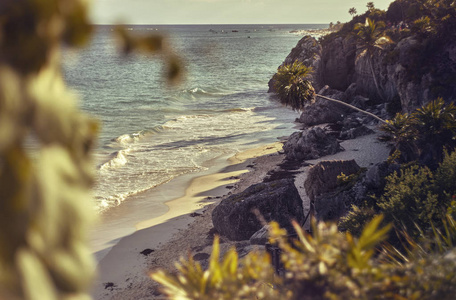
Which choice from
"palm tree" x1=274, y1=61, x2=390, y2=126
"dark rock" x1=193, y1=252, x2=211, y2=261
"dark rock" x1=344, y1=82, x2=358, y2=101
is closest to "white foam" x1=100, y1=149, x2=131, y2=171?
"palm tree" x1=274, y1=61, x2=390, y2=126

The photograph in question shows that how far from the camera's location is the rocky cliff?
23.5 meters

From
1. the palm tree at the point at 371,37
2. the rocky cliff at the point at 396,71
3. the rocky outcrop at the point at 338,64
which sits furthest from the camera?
the rocky outcrop at the point at 338,64

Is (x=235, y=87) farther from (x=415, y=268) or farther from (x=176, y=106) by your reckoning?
(x=415, y=268)

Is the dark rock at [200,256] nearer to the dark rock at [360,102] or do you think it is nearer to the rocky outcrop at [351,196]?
the rocky outcrop at [351,196]

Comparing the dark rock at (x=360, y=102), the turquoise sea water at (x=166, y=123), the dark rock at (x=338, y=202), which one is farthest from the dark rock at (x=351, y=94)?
the dark rock at (x=338, y=202)

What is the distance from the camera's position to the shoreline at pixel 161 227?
43.8 ft

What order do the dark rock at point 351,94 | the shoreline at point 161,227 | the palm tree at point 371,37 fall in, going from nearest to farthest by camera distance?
the shoreline at point 161,227, the palm tree at point 371,37, the dark rock at point 351,94

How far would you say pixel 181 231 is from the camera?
53.5ft

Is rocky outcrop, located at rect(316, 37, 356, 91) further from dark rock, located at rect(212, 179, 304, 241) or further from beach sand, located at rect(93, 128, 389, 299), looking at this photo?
dark rock, located at rect(212, 179, 304, 241)

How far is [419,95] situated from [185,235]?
1727 centimetres

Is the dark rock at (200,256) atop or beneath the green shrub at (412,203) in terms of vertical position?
beneath

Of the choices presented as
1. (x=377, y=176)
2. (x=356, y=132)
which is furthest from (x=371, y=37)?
(x=377, y=176)

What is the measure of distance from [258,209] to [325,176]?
4167mm

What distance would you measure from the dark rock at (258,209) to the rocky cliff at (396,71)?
13720 millimetres
